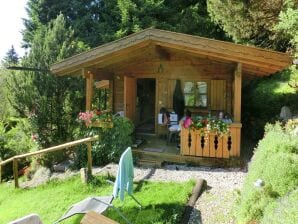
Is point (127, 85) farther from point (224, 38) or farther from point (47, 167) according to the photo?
point (224, 38)

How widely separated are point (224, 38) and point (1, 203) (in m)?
16.1

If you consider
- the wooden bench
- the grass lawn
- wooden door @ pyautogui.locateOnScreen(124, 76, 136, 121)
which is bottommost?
the grass lawn

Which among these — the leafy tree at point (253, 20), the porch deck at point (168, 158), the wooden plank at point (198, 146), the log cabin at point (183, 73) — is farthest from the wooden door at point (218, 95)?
the leafy tree at point (253, 20)

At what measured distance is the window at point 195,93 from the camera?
413 inches

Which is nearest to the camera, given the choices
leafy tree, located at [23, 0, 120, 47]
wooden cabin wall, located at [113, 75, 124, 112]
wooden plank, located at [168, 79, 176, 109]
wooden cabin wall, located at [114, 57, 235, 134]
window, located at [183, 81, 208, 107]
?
wooden cabin wall, located at [114, 57, 235, 134]

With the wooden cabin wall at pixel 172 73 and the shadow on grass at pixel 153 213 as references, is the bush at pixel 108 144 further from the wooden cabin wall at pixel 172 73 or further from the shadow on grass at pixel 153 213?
the shadow on grass at pixel 153 213

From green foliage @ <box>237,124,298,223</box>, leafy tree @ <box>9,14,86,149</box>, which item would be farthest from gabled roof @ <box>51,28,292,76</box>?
green foliage @ <box>237,124,298,223</box>

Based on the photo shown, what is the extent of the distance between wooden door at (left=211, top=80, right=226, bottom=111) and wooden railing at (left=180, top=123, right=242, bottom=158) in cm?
240

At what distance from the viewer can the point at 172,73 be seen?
1070 centimetres

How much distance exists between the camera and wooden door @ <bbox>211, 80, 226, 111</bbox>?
10309 mm

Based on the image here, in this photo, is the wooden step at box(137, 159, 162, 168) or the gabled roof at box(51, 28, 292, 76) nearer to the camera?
the gabled roof at box(51, 28, 292, 76)

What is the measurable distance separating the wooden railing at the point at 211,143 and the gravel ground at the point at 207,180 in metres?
0.45

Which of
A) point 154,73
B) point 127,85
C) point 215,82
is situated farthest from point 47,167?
point 215,82

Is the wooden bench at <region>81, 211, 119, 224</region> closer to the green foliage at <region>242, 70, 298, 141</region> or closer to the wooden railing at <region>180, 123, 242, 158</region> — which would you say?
the wooden railing at <region>180, 123, 242, 158</region>
